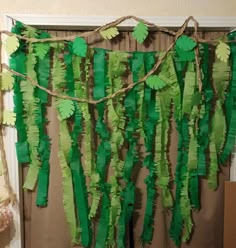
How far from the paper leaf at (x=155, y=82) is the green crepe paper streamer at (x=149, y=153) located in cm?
4

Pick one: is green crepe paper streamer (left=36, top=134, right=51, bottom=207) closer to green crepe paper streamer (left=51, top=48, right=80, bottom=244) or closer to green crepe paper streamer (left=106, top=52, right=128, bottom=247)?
green crepe paper streamer (left=51, top=48, right=80, bottom=244)

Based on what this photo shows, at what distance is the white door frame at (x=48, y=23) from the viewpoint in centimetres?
146

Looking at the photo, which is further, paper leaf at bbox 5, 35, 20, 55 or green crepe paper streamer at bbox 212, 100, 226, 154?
green crepe paper streamer at bbox 212, 100, 226, 154

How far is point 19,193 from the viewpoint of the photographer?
154cm

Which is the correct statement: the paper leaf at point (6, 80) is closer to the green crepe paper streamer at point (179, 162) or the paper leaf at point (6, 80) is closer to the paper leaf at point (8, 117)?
the paper leaf at point (8, 117)

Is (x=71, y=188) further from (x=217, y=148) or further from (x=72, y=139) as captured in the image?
(x=217, y=148)

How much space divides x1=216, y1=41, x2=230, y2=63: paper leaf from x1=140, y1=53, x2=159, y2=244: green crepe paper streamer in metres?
0.31

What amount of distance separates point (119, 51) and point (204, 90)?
448 millimetres

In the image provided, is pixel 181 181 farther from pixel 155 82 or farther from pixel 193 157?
pixel 155 82

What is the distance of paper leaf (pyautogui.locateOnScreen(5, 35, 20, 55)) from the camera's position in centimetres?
142

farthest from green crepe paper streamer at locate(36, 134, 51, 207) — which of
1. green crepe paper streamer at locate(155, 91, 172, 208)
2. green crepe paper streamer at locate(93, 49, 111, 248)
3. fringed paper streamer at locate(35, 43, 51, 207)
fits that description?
green crepe paper streamer at locate(155, 91, 172, 208)

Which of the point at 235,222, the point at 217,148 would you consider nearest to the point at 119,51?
the point at 217,148

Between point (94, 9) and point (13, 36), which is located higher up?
point (94, 9)

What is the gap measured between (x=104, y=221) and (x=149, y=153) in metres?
0.40
